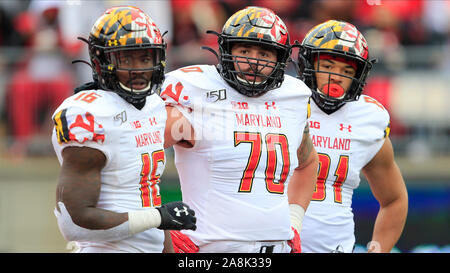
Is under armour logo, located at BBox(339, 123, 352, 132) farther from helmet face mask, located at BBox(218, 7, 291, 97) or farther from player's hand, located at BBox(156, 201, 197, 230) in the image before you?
player's hand, located at BBox(156, 201, 197, 230)

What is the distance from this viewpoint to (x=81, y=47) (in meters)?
9.36

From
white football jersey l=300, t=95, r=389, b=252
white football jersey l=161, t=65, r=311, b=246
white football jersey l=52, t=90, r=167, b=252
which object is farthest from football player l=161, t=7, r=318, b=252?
white football jersey l=300, t=95, r=389, b=252

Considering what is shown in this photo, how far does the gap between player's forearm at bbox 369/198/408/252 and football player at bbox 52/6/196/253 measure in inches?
A: 81.6

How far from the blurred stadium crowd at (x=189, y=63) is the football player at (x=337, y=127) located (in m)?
3.74

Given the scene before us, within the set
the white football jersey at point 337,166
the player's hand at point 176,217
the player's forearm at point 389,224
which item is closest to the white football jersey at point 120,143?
the player's hand at point 176,217

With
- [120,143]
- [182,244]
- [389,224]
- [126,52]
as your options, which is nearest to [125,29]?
[126,52]

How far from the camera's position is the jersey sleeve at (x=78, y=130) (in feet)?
13.4

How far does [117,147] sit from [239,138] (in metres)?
0.82

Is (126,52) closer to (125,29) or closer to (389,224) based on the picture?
(125,29)

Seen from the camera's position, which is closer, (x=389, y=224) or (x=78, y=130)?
(x=78, y=130)

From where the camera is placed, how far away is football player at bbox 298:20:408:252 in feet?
18.0

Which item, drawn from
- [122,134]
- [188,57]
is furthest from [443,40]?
[122,134]

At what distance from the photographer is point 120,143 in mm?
4219
